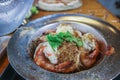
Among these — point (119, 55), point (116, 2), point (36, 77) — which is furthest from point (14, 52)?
point (116, 2)

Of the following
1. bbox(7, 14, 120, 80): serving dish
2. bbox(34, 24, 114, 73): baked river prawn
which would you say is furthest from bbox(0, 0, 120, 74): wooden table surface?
bbox(34, 24, 114, 73): baked river prawn

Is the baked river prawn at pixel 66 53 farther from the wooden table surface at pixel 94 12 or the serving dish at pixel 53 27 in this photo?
the wooden table surface at pixel 94 12

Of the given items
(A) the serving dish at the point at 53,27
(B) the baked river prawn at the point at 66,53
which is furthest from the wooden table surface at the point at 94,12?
(B) the baked river prawn at the point at 66,53

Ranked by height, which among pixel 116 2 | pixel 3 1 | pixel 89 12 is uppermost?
pixel 3 1

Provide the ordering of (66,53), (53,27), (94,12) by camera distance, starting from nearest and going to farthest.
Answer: (66,53) < (53,27) < (94,12)

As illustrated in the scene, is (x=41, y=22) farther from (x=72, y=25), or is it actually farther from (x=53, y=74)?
(x=53, y=74)

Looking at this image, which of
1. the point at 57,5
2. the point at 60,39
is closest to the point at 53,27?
the point at 60,39

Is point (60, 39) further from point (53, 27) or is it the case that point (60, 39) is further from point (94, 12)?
point (94, 12)

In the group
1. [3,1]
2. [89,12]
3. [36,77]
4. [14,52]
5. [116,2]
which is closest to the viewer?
[36,77]
